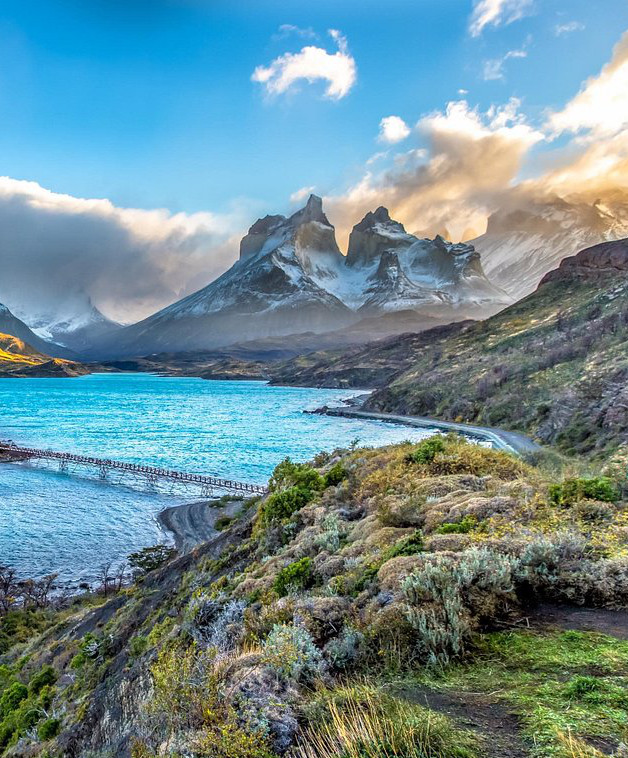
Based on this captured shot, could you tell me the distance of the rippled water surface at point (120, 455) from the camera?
1302 inches

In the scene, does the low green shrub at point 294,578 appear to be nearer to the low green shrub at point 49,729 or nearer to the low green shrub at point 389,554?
the low green shrub at point 389,554

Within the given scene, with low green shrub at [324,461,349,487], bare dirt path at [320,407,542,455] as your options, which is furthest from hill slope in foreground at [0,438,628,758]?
bare dirt path at [320,407,542,455]

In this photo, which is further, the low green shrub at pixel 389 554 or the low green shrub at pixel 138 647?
the low green shrub at pixel 138 647

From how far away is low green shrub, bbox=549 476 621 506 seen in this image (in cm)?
898

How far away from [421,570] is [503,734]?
245 centimetres

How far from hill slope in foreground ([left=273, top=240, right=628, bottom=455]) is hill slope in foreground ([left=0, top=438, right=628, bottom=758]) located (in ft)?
117

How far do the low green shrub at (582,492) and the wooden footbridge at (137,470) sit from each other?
3600 centimetres

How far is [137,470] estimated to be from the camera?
176 feet

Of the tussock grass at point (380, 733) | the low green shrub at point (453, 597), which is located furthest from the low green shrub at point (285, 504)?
the tussock grass at point (380, 733)

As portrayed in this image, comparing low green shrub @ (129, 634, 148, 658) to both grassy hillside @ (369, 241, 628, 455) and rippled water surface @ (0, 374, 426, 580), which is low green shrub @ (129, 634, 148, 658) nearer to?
rippled water surface @ (0, 374, 426, 580)

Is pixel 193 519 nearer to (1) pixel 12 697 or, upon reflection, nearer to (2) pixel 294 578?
(1) pixel 12 697

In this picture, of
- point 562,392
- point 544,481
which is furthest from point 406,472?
point 562,392

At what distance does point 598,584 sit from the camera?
6.10 m

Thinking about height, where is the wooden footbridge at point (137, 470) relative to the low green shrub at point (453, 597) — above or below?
below
